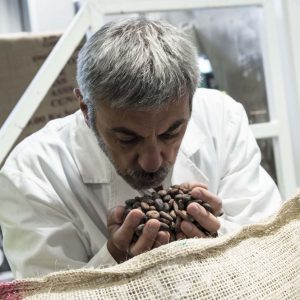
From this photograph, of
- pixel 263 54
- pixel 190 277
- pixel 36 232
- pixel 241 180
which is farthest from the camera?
pixel 263 54

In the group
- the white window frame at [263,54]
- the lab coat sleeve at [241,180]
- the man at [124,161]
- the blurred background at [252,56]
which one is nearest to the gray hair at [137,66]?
the man at [124,161]

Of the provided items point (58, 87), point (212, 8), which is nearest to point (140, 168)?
point (58, 87)

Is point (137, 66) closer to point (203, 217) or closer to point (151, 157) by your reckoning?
point (151, 157)

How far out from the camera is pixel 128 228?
0.75m

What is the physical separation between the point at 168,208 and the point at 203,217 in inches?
2.7

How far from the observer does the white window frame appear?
4.34ft

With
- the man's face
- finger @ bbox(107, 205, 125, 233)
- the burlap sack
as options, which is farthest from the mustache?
the burlap sack

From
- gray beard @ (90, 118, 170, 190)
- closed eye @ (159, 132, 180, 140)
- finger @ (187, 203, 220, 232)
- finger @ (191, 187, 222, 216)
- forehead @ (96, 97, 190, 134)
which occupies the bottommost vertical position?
finger @ (187, 203, 220, 232)

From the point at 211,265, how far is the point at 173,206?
20 centimetres

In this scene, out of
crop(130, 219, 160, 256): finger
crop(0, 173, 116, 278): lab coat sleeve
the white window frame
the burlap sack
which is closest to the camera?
the burlap sack

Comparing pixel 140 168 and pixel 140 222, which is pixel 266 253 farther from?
pixel 140 168

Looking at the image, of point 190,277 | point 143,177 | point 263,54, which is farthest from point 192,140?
point 263,54

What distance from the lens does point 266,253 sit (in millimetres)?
668

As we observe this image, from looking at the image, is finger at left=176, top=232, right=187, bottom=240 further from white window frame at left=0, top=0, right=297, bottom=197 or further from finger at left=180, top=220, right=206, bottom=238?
white window frame at left=0, top=0, right=297, bottom=197
